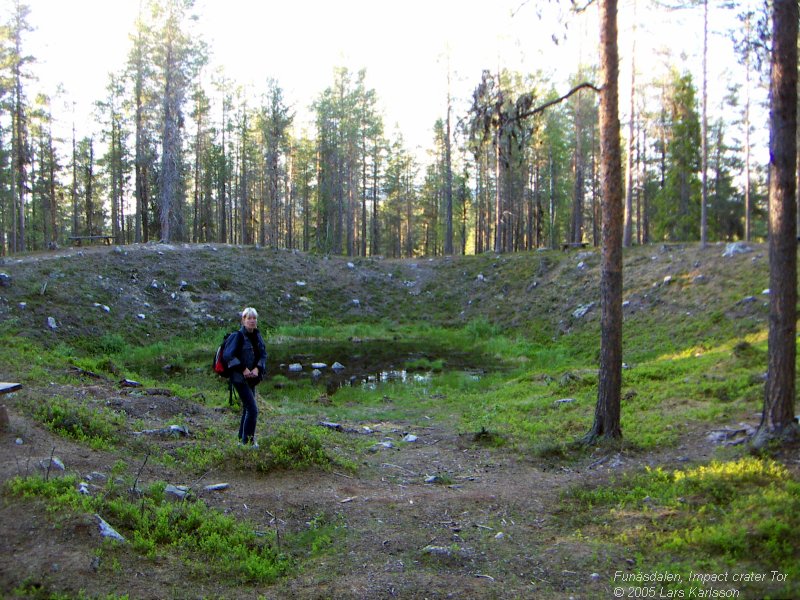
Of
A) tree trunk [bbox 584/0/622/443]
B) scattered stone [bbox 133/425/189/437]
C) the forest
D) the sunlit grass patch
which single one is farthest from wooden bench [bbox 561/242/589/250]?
the sunlit grass patch

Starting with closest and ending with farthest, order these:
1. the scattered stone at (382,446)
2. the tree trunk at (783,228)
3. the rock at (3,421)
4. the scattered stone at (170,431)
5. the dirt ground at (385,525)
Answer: the dirt ground at (385,525)
the tree trunk at (783,228)
the rock at (3,421)
the scattered stone at (170,431)
the scattered stone at (382,446)

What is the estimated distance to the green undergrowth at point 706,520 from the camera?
3.95 metres

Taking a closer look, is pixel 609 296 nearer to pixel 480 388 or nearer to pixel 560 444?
pixel 560 444

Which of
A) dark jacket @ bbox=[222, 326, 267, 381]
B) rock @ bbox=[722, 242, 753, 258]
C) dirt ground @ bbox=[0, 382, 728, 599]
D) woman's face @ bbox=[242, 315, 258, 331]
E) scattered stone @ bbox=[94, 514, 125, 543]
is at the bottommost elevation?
dirt ground @ bbox=[0, 382, 728, 599]

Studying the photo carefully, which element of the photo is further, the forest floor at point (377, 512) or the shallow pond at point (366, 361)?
the shallow pond at point (366, 361)

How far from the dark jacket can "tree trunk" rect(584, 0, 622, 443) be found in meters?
4.97

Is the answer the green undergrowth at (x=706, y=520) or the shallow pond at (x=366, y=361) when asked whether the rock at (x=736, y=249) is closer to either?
the shallow pond at (x=366, y=361)

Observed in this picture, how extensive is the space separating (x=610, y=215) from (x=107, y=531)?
7.07 meters

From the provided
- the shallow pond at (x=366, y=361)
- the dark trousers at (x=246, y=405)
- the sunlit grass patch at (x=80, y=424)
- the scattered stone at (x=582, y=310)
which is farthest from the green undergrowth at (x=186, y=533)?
the scattered stone at (x=582, y=310)

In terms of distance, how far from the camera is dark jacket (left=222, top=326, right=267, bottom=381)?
743 cm

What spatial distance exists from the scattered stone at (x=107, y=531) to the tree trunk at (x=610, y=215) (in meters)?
6.32

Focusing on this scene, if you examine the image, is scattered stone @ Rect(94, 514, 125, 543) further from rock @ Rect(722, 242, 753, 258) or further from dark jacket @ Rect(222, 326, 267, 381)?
rock @ Rect(722, 242, 753, 258)

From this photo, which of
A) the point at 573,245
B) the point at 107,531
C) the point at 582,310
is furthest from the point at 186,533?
the point at 573,245

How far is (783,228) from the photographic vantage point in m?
6.25
